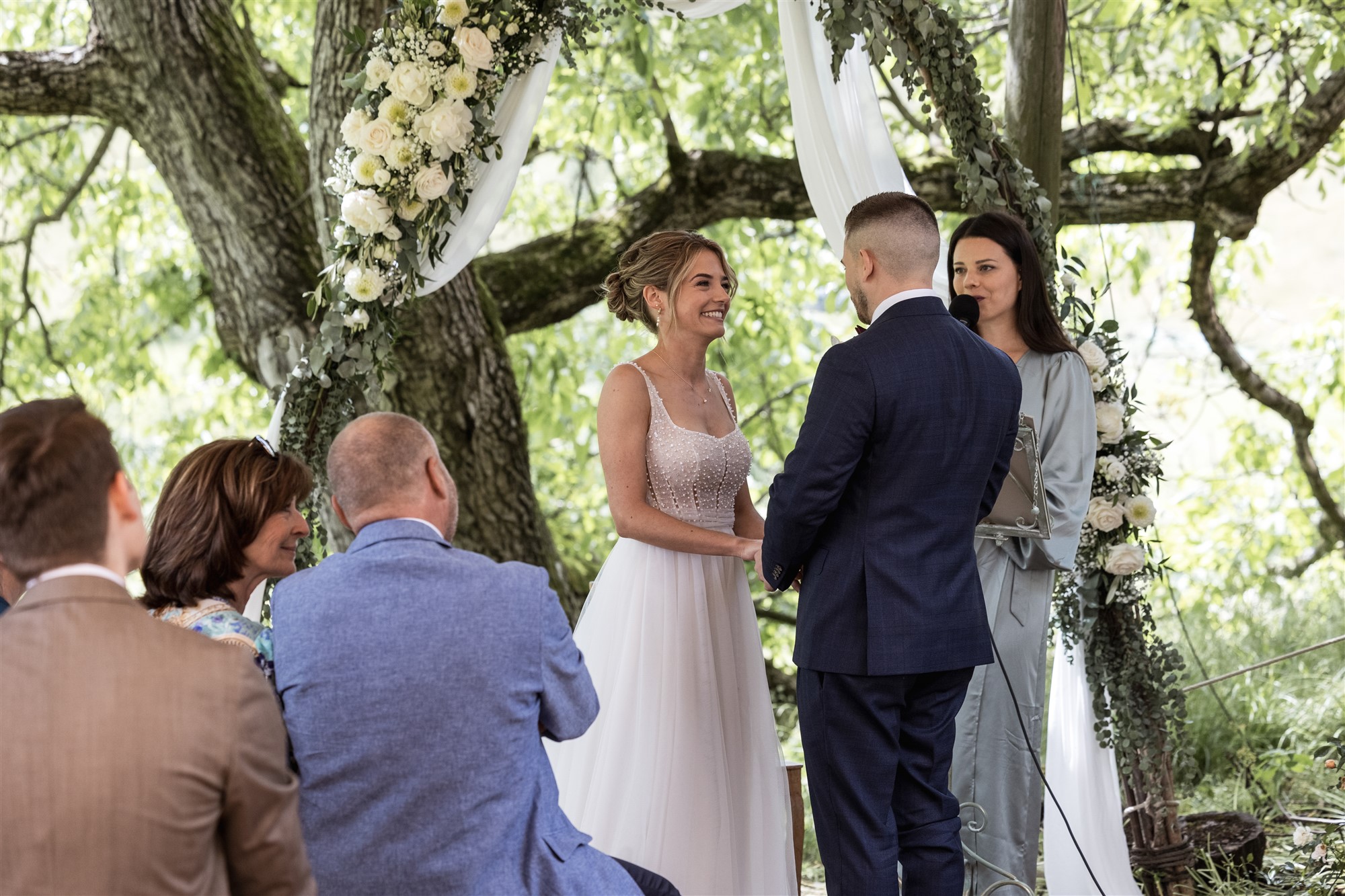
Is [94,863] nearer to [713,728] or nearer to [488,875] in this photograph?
[488,875]

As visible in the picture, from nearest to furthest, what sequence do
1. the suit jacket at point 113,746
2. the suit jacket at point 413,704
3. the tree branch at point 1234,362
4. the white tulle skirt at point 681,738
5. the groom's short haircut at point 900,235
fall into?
the suit jacket at point 113,746
the suit jacket at point 413,704
the groom's short haircut at point 900,235
the white tulle skirt at point 681,738
the tree branch at point 1234,362

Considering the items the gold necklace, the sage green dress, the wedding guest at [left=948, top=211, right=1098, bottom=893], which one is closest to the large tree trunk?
the wedding guest at [left=948, top=211, right=1098, bottom=893]

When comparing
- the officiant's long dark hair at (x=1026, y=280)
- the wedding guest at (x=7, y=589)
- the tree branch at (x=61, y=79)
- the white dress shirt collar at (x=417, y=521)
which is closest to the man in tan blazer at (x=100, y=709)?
the white dress shirt collar at (x=417, y=521)

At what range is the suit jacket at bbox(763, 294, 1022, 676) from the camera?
8.09ft

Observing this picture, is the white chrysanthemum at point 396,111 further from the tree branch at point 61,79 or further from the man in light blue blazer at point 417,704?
the tree branch at point 61,79

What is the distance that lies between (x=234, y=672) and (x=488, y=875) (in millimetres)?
567

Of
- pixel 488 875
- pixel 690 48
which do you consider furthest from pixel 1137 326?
pixel 488 875

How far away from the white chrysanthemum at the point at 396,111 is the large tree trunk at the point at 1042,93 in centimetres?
210

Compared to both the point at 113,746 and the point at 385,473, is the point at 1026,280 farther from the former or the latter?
the point at 113,746

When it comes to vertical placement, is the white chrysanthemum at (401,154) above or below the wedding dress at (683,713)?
above

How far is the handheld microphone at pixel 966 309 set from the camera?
10.3ft

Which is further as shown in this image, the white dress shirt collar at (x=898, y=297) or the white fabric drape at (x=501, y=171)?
the white fabric drape at (x=501, y=171)

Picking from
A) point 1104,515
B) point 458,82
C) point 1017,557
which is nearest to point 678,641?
point 1017,557

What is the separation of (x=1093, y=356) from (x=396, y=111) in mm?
2070
